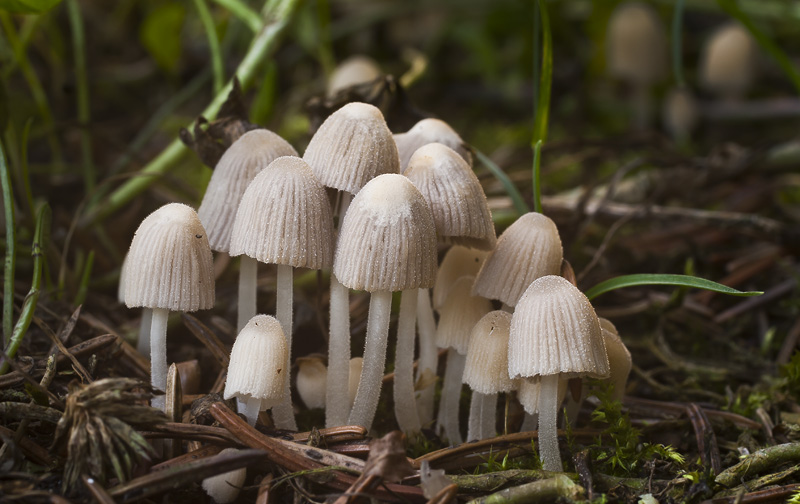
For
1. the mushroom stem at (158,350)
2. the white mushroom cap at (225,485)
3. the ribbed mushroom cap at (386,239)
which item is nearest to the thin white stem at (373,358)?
the ribbed mushroom cap at (386,239)

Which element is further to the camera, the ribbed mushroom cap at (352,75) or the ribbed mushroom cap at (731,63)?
the ribbed mushroom cap at (731,63)

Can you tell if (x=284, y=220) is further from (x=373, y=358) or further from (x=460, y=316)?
(x=460, y=316)

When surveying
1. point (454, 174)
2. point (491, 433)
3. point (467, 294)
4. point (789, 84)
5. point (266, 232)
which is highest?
point (789, 84)

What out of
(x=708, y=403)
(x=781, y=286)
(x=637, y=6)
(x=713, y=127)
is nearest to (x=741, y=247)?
(x=781, y=286)

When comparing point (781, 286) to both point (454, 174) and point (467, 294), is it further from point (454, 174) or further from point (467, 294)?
point (454, 174)

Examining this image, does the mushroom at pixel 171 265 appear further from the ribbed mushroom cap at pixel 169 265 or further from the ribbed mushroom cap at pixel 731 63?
the ribbed mushroom cap at pixel 731 63

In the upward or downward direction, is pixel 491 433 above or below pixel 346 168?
below
